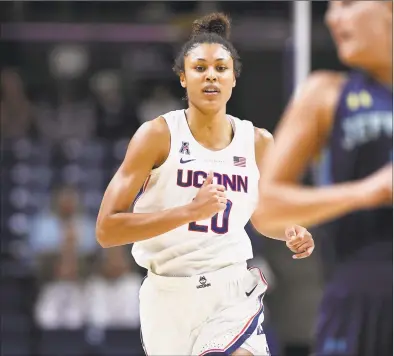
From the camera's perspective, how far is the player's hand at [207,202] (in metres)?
2.64

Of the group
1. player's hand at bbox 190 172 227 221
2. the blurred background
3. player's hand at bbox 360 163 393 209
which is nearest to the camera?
player's hand at bbox 190 172 227 221

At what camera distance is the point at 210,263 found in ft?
9.56

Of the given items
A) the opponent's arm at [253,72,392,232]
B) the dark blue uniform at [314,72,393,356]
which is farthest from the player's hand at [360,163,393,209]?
the dark blue uniform at [314,72,393,356]

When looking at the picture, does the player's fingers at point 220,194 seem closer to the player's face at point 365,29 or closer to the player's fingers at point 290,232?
the player's fingers at point 290,232

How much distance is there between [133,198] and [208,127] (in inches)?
13.2

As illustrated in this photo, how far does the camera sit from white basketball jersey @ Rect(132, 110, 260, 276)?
2.84 metres

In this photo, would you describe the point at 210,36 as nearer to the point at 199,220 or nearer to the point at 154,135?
the point at 154,135

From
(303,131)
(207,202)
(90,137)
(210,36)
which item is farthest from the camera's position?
(90,137)

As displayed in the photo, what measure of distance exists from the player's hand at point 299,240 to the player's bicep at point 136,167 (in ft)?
1.53

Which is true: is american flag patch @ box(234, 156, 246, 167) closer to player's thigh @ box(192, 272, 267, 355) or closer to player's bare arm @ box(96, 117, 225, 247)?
player's bare arm @ box(96, 117, 225, 247)

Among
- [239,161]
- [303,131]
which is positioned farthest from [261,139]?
[303,131]

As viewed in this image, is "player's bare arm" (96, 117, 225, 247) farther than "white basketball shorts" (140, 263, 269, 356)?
No

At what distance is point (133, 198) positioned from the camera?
9.23ft

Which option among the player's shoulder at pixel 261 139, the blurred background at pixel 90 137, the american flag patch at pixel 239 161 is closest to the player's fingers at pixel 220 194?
the american flag patch at pixel 239 161
